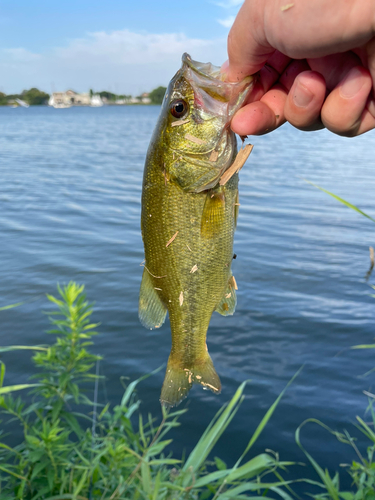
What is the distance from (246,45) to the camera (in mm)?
2021

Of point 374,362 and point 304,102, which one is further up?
point 304,102

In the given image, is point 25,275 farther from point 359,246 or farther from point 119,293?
point 359,246

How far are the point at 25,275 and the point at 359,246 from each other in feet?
24.7

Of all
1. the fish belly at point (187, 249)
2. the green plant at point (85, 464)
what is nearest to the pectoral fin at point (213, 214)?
the fish belly at point (187, 249)

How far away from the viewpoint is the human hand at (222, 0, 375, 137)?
5.62ft

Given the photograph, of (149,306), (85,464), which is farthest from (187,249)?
(85,464)

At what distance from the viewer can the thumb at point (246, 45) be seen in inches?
76.2

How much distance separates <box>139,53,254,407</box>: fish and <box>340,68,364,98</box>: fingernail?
479 millimetres

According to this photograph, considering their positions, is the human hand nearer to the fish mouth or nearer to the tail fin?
the fish mouth

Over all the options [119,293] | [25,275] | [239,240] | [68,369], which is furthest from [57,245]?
[68,369]

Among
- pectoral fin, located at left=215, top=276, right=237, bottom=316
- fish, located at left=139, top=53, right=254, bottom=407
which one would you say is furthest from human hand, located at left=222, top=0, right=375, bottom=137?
pectoral fin, located at left=215, top=276, right=237, bottom=316

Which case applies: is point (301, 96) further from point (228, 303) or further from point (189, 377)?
point (189, 377)

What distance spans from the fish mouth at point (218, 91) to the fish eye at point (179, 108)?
0.08 metres

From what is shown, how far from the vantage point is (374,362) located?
614cm
